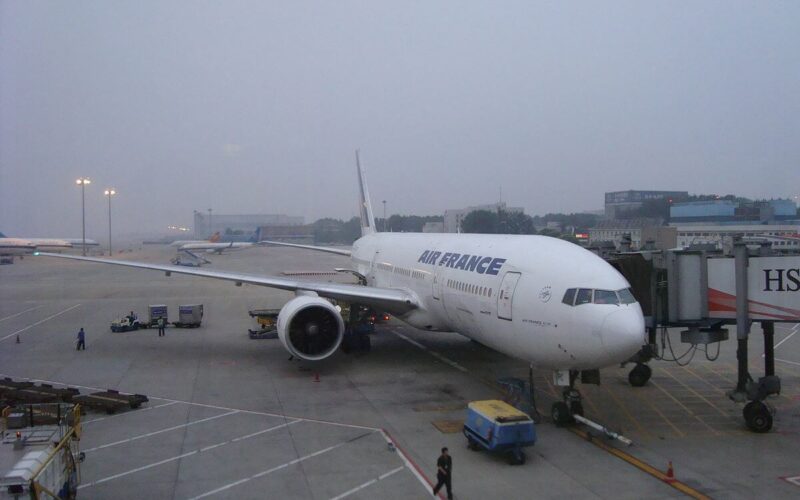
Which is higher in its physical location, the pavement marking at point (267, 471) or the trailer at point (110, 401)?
the trailer at point (110, 401)

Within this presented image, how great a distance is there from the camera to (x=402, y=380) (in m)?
19.9

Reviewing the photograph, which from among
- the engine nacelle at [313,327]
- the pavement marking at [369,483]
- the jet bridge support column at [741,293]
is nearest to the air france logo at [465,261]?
the engine nacelle at [313,327]

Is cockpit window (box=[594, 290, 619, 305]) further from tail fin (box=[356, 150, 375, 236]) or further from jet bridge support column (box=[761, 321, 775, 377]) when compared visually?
tail fin (box=[356, 150, 375, 236])

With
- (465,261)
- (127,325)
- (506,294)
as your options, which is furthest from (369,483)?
(127,325)

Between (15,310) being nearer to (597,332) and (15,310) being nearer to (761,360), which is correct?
(597,332)

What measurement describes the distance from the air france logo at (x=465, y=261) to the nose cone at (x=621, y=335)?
13.5 feet

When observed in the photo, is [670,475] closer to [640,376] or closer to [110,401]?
[640,376]

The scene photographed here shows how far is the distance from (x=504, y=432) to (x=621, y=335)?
3092mm

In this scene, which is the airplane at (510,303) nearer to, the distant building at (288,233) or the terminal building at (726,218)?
the terminal building at (726,218)

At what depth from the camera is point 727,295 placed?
15570 mm

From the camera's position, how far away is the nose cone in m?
12.8

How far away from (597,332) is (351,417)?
6.58 metres

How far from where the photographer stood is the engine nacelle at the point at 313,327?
66.9ft

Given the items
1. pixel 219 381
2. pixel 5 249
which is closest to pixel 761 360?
pixel 219 381
